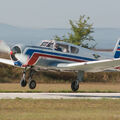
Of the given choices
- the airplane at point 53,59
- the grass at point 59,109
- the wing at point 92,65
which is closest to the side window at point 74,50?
the airplane at point 53,59

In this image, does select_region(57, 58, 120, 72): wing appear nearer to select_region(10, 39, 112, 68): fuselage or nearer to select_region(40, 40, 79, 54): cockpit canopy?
select_region(10, 39, 112, 68): fuselage

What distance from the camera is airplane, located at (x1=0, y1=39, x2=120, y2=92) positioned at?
2458 cm

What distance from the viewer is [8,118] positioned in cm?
1369

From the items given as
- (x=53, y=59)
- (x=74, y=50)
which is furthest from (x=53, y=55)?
(x=74, y=50)

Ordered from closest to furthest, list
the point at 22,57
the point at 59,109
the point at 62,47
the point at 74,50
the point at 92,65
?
the point at 59,109 → the point at 22,57 → the point at 92,65 → the point at 62,47 → the point at 74,50

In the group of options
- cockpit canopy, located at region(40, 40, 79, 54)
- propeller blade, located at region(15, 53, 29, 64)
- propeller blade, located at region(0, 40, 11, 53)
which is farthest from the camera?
propeller blade, located at region(0, 40, 11, 53)

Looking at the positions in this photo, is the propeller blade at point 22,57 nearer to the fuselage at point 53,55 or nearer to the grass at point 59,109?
the fuselage at point 53,55

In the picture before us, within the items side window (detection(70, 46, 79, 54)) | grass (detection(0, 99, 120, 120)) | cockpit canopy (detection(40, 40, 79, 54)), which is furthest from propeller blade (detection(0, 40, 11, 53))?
grass (detection(0, 99, 120, 120))

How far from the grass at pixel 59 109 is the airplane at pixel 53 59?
16.6 feet

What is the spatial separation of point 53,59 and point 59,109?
8969 millimetres

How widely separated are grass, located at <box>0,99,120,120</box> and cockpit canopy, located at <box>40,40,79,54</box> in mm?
6106

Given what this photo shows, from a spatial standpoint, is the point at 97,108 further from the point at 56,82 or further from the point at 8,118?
the point at 56,82

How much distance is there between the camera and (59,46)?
25719mm

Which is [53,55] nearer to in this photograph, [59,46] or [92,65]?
[59,46]
